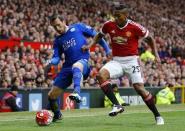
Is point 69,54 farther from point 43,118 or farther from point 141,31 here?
point 141,31

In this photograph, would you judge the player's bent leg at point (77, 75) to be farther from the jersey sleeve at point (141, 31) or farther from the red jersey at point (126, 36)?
the jersey sleeve at point (141, 31)

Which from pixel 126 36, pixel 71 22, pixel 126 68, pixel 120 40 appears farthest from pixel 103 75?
pixel 71 22

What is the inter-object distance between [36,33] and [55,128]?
1381cm

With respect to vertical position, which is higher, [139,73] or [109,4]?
[109,4]

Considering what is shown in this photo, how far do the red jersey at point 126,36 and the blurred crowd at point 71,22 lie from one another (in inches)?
336

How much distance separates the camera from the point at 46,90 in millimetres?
22094

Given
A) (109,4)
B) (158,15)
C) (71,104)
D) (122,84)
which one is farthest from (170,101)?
(158,15)

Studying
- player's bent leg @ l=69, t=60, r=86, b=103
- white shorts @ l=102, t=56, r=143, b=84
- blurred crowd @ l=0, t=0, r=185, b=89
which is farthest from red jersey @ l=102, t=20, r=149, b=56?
blurred crowd @ l=0, t=0, r=185, b=89

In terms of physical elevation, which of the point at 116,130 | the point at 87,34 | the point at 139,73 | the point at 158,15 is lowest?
the point at 116,130

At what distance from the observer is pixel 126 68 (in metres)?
12.6

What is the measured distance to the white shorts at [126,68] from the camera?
12.6 m

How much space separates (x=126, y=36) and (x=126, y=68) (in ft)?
2.02

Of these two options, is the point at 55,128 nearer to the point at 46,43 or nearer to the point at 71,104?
the point at 71,104

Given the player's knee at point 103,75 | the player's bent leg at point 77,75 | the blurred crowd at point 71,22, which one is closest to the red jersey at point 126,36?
the player's knee at point 103,75
